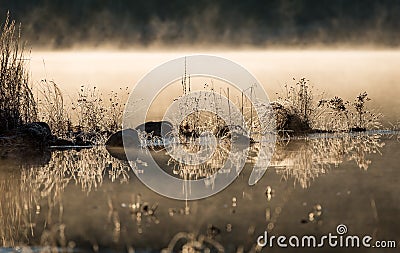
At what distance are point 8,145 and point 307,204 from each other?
6971 mm

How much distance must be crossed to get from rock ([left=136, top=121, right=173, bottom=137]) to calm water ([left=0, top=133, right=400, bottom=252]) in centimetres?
515

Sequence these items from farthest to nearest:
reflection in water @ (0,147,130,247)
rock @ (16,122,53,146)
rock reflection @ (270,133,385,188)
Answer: rock @ (16,122,53,146), rock reflection @ (270,133,385,188), reflection in water @ (0,147,130,247)

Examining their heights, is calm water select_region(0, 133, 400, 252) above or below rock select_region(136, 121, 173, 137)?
below

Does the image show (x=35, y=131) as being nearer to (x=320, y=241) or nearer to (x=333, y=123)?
(x=333, y=123)

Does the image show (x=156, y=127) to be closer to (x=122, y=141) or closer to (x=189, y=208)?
(x=122, y=141)

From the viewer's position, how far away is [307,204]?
5816 millimetres

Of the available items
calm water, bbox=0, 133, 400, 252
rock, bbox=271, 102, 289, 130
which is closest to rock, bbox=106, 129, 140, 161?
calm water, bbox=0, 133, 400, 252

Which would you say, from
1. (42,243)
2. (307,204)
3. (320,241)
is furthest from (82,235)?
(307,204)

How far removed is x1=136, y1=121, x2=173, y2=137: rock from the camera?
14.4m

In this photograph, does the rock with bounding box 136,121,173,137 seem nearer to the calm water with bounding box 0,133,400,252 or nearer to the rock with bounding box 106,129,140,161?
the rock with bounding box 106,129,140,161

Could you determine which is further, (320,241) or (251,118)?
(251,118)

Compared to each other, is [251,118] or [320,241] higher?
[251,118]

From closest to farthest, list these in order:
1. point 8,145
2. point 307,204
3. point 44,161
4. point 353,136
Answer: point 307,204
point 44,161
point 8,145
point 353,136

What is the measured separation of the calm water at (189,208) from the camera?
4547mm
